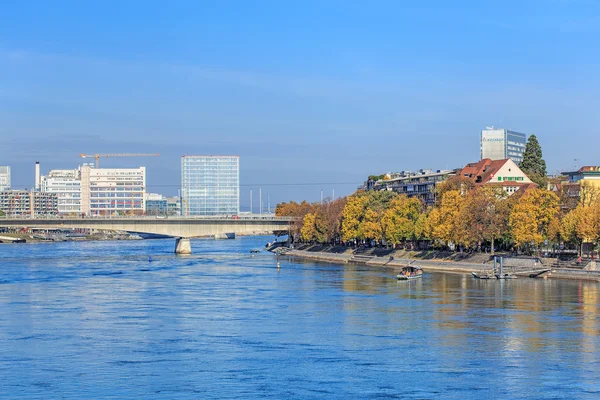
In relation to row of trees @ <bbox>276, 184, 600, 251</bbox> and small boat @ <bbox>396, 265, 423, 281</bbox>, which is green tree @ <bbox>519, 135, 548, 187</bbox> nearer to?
row of trees @ <bbox>276, 184, 600, 251</bbox>

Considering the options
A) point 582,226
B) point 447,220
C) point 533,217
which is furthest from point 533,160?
point 582,226

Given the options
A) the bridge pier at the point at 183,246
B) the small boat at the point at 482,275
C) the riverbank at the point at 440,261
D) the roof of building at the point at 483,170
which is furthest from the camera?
the bridge pier at the point at 183,246

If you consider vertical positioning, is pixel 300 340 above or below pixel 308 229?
below

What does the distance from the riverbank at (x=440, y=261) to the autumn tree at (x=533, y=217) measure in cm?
270

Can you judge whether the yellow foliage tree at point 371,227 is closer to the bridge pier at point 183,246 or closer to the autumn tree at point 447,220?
the autumn tree at point 447,220

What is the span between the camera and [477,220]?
99.9 metres

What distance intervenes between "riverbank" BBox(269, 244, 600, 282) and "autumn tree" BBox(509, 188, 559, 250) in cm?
270

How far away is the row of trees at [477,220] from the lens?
91.8 metres

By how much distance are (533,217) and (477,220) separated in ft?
23.2

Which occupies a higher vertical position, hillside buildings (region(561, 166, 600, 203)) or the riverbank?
hillside buildings (region(561, 166, 600, 203))

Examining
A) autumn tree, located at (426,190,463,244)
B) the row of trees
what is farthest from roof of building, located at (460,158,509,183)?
autumn tree, located at (426,190,463,244)

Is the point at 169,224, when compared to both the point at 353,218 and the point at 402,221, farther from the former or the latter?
the point at 402,221

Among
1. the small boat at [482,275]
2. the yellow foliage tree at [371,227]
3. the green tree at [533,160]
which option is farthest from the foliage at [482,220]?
the green tree at [533,160]

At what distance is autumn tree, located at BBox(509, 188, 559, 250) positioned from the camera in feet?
307
